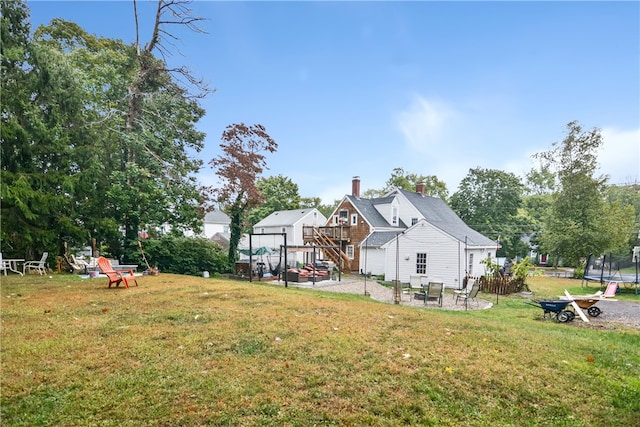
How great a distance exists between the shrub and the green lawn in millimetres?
11341

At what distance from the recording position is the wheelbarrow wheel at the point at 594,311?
34.3 ft

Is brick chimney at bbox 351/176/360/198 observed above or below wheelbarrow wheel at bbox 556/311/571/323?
above

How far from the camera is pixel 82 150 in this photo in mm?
15844

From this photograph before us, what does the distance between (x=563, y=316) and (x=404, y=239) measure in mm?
11641

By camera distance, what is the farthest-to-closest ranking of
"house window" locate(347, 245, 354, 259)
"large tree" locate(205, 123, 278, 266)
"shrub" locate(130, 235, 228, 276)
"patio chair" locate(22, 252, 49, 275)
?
"house window" locate(347, 245, 354, 259)
"large tree" locate(205, 123, 278, 266)
"shrub" locate(130, 235, 228, 276)
"patio chair" locate(22, 252, 49, 275)

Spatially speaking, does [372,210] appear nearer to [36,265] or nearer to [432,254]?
[432,254]

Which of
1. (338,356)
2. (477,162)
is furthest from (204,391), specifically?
(477,162)

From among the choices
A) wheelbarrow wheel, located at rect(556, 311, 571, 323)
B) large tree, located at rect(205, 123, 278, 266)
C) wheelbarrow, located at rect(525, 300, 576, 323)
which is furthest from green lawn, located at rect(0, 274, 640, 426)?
large tree, located at rect(205, 123, 278, 266)

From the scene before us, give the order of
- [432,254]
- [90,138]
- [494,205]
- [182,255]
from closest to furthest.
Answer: [90,138] → [182,255] → [432,254] → [494,205]

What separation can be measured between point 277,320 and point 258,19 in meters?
11.1

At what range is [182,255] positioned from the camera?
1908 centimetres

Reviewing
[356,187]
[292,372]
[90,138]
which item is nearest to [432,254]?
[356,187]

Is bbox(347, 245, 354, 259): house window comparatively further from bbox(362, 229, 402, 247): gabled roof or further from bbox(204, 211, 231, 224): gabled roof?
bbox(204, 211, 231, 224): gabled roof

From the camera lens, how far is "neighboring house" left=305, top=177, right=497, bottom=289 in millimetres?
19438
